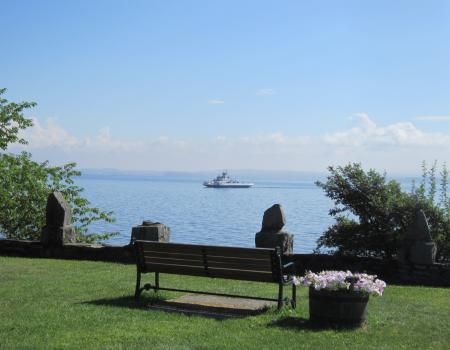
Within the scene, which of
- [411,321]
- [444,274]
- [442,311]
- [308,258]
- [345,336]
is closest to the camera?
[345,336]

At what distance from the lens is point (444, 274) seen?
36.1 ft

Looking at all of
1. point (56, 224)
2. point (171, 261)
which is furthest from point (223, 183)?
point (171, 261)

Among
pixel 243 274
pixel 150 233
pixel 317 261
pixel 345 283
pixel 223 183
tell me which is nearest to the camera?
pixel 345 283

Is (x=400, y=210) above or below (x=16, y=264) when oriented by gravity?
above

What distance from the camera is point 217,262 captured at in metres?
8.14

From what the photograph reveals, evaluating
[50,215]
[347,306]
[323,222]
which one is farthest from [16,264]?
[323,222]

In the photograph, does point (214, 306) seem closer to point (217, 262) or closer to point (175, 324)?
point (217, 262)

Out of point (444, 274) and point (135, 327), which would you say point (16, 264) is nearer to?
point (135, 327)

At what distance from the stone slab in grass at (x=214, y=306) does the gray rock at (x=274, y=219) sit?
409cm

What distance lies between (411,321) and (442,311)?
1033 mm

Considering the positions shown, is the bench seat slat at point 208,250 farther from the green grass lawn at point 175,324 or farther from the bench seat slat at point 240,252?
the green grass lawn at point 175,324

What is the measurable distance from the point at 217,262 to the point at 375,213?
265 inches

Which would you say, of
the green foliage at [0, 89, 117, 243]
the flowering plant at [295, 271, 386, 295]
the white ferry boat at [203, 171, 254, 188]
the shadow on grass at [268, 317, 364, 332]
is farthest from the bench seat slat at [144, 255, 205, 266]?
the white ferry boat at [203, 171, 254, 188]

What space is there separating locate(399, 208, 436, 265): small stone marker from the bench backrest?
4.43 meters
